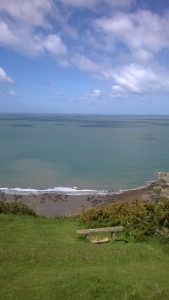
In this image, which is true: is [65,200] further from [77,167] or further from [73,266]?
[73,266]

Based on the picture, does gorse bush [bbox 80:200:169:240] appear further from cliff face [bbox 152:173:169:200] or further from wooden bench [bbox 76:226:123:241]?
cliff face [bbox 152:173:169:200]

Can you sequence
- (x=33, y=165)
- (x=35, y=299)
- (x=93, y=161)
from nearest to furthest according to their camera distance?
(x=35, y=299)
(x=33, y=165)
(x=93, y=161)

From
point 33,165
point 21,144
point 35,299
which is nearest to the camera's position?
point 35,299

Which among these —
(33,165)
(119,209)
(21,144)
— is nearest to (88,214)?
(119,209)

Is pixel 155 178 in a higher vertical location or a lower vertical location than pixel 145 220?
lower

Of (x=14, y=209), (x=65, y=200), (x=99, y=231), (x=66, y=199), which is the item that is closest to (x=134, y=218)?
(x=99, y=231)

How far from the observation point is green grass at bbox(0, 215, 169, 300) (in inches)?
388

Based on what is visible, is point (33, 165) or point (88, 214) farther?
point (33, 165)

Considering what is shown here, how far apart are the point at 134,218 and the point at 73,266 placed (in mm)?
4866

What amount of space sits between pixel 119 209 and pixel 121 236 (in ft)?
8.03

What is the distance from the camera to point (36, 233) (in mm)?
15750

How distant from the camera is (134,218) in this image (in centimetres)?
1631

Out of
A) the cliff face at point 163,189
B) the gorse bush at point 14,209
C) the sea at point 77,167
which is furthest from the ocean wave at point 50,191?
the gorse bush at point 14,209

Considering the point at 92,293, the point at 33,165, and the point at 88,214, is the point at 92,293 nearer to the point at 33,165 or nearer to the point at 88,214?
the point at 88,214
